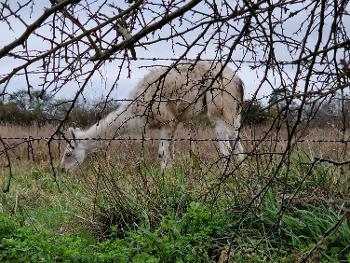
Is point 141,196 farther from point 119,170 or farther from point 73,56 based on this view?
point 73,56

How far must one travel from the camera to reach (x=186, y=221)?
4.90 metres

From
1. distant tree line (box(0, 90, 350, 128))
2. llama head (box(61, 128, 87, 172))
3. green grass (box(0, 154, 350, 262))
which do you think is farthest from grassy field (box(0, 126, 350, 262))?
llama head (box(61, 128, 87, 172))

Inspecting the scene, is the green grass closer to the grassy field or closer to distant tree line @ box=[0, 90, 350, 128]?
the grassy field

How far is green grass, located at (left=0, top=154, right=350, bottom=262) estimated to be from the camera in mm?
4344

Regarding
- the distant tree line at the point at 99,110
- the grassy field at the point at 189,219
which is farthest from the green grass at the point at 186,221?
the distant tree line at the point at 99,110

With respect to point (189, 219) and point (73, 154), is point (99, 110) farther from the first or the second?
point (73, 154)

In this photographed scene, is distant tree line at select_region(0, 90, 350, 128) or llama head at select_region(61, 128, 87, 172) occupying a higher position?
distant tree line at select_region(0, 90, 350, 128)

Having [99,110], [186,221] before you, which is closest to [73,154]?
[186,221]

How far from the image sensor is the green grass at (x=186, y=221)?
434cm

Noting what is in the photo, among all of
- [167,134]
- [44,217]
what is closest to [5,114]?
[167,134]

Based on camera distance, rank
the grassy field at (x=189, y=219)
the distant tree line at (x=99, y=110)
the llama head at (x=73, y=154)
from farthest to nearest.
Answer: the llama head at (x=73, y=154)
the grassy field at (x=189, y=219)
the distant tree line at (x=99, y=110)

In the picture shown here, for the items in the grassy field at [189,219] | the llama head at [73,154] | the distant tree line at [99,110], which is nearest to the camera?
the distant tree line at [99,110]

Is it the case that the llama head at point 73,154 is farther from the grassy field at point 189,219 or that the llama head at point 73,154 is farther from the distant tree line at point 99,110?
the grassy field at point 189,219

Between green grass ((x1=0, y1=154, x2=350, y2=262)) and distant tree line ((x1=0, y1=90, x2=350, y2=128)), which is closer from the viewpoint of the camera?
distant tree line ((x1=0, y1=90, x2=350, y2=128))
